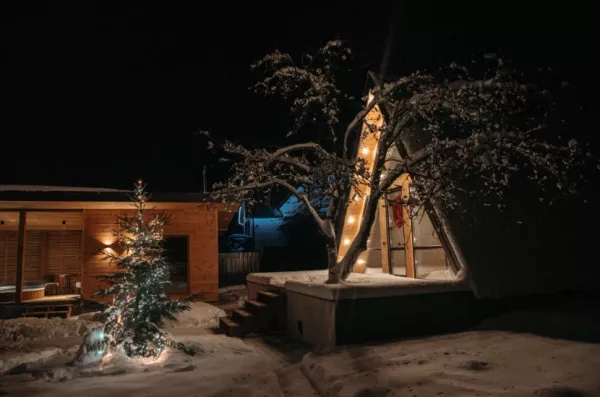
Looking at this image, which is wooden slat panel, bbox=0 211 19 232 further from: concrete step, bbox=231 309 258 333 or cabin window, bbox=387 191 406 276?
cabin window, bbox=387 191 406 276

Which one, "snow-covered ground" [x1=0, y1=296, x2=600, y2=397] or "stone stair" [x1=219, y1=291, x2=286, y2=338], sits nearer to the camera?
"snow-covered ground" [x1=0, y1=296, x2=600, y2=397]

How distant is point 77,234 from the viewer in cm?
1805

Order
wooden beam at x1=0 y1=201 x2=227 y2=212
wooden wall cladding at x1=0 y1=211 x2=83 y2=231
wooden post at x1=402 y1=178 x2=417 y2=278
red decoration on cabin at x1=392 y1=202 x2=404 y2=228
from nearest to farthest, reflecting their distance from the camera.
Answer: wooden post at x1=402 y1=178 x2=417 y2=278 → red decoration on cabin at x1=392 y1=202 x2=404 y2=228 → wooden beam at x1=0 y1=201 x2=227 y2=212 → wooden wall cladding at x1=0 y1=211 x2=83 y2=231

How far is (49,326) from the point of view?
879 centimetres

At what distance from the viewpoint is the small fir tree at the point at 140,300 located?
621cm

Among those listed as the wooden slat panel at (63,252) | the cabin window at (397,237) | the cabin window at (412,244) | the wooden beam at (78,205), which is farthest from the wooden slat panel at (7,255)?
the cabin window at (412,244)

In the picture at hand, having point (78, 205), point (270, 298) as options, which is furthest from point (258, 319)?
point (78, 205)

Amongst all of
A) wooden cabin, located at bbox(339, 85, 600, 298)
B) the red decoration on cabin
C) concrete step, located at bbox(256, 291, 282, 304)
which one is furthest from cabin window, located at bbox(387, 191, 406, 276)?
concrete step, located at bbox(256, 291, 282, 304)

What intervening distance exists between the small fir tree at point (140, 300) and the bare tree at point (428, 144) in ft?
7.93

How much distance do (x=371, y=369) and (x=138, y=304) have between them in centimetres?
369

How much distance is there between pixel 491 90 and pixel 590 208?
12.5ft

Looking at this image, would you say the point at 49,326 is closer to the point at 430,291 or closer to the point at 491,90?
the point at 430,291

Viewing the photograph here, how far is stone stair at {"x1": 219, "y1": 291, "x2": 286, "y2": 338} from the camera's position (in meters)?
8.50

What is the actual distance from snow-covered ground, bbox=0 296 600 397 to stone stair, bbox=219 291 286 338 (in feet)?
3.21
